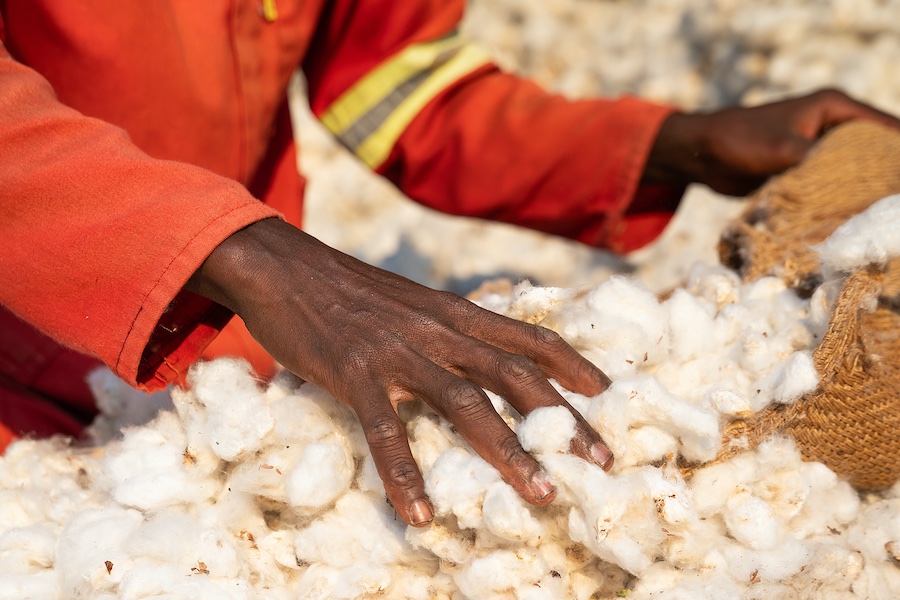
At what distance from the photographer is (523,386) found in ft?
2.64

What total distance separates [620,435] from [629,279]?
26 cm

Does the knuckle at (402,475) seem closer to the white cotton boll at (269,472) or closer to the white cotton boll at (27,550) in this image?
the white cotton boll at (269,472)

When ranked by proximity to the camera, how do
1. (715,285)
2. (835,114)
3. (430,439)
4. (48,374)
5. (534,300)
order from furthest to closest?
(835,114), (48,374), (715,285), (534,300), (430,439)

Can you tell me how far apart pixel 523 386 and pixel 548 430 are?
5cm

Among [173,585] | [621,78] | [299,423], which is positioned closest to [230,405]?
[299,423]

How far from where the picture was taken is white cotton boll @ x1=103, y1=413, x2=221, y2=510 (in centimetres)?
90

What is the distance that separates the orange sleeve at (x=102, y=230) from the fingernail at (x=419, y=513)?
33 cm

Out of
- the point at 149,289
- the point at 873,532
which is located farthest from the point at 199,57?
the point at 873,532

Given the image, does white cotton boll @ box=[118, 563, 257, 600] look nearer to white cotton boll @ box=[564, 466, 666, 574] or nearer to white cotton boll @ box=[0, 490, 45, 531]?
white cotton boll @ box=[0, 490, 45, 531]

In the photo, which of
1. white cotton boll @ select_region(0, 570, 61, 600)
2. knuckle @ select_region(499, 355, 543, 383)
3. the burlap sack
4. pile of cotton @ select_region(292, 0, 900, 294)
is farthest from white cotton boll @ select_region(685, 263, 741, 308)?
pile of cotton @ select_region(292, 0, 900, 294)

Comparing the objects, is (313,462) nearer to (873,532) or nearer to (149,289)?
(149,289)

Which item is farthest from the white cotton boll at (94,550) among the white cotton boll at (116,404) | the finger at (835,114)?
the finger at (835,114)

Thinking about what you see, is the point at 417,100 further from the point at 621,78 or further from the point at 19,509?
the point at 621,78

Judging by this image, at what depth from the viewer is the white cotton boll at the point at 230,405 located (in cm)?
89
